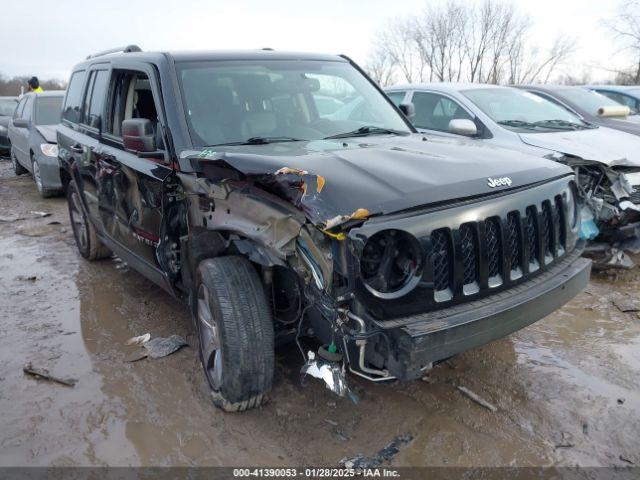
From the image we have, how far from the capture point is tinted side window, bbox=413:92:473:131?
6.49m

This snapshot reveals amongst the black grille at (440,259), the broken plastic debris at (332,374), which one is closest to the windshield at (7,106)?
the broken plastic debris at (332,374)

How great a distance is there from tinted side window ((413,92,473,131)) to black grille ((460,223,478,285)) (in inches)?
165

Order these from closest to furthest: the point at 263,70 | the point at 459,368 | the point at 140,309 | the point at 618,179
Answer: the point at 459,368 → the point at 263,70 → the point at 140,309 → the point at 618,179

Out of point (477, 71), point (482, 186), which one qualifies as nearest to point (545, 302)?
point (482, 186)

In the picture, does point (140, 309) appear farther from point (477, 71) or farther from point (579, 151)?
point (477, 71)

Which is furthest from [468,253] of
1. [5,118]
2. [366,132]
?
[5,118]

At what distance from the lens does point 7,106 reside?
50.4ft

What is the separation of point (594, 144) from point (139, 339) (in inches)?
194

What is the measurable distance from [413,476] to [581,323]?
93.3 inches

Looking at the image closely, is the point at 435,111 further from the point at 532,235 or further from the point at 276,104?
the point at 532,235

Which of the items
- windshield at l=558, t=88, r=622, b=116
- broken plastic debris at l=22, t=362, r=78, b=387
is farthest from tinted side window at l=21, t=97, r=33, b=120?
windshield at l=558, t=88, r=622, b=116

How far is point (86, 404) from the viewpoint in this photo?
312 cm

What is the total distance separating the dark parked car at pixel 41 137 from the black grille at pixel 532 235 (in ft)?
24.1

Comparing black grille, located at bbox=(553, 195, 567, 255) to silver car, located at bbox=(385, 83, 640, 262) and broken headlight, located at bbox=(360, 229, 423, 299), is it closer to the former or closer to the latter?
silver car, located at bbox=(385, 83, 640, 262)
